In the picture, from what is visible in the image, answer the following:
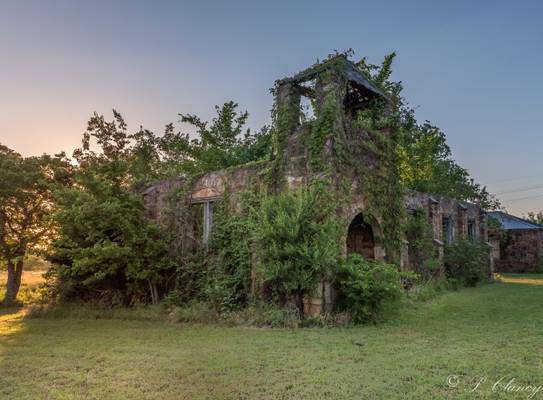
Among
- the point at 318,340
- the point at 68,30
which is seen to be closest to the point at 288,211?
the point at 318,340

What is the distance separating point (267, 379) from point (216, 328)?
3606 mm

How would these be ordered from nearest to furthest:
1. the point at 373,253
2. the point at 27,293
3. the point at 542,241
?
1. the point at 373,253
2. the point at 27,293
3. the point at 542,241

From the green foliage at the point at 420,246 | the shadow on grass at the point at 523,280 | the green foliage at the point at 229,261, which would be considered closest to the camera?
the green foliage at the point at 229,261

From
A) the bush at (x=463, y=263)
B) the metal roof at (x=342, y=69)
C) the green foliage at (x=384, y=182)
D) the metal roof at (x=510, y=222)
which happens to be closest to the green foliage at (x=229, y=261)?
the green foliage at (x=384, y=182)

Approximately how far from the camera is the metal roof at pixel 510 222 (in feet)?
87.7

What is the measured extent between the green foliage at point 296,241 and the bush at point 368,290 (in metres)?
0.51

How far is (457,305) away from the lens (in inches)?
427

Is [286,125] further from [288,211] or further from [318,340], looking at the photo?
[318,340]

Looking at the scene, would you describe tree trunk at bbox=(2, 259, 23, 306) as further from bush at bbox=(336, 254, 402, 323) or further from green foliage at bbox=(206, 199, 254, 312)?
bush at bbox=(336, 254, 402, 323)

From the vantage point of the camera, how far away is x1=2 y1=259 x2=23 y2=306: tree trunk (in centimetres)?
1332

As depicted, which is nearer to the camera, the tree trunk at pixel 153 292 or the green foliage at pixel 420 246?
the tree trunk at pixel 153 292

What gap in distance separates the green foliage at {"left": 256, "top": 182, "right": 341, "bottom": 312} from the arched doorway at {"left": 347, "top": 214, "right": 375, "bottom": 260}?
316cm

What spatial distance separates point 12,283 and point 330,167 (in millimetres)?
11561

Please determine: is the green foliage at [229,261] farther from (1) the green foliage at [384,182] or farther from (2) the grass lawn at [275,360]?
(1) the green foliage at [384,182]
